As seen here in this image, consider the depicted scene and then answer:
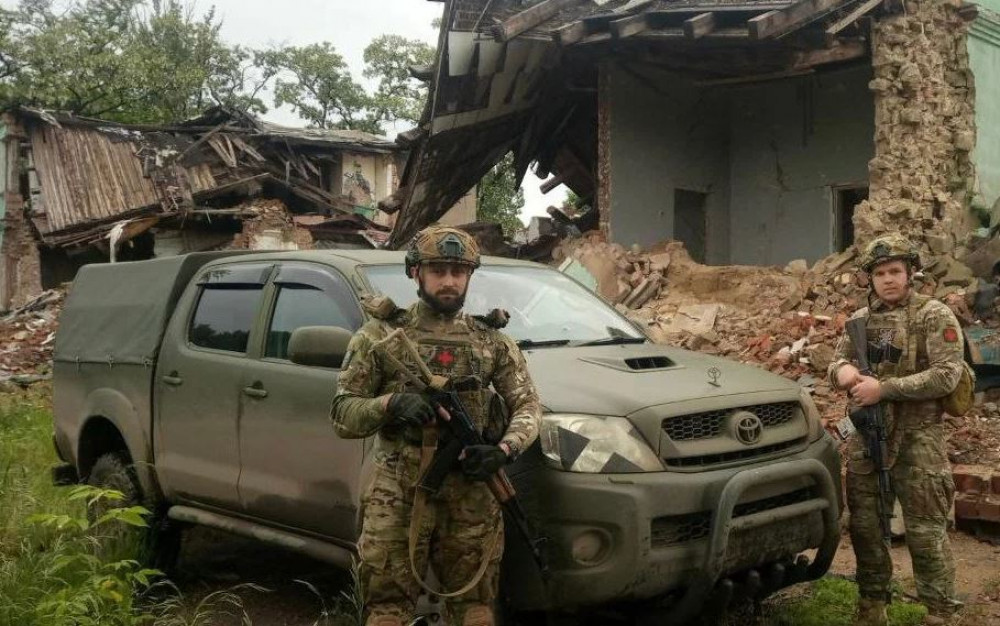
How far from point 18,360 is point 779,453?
1472 centimetres

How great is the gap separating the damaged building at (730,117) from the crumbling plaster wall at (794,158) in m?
0.02

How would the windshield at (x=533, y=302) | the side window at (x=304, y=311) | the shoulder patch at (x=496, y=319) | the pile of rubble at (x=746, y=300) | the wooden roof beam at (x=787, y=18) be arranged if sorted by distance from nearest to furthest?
the shoulder patch at (x=496, y=319) → the side window at (x=304, y=311) → the windshield at (x=533, y=302) → the pile of rubble at (x=746, y=300) → the wooden roof beam at (x=787, y=18)

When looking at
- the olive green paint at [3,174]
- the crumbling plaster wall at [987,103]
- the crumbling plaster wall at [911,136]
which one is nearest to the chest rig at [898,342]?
the crumbling plaster wall at [911,136]

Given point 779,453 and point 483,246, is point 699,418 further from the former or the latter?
point 483,246

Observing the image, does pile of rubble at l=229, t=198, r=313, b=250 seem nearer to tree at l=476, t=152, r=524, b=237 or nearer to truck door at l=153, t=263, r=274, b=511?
tree at l=476, t=152, r=524, b=237

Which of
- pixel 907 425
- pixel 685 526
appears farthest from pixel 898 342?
pixel 685 526

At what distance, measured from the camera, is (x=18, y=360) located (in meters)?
15.5

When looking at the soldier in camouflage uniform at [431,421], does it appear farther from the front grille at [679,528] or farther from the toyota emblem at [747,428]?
the toyota emblem at [747,428]

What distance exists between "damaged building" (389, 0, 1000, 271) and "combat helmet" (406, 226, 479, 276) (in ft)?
23.3

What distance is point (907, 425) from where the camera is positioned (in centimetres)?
407

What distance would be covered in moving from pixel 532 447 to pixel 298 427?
1191mm

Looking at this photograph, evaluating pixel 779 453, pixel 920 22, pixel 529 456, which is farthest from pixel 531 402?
pixel 920 22

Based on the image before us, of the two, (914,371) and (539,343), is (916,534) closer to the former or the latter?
(914,371)

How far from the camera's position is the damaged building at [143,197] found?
20.3m
